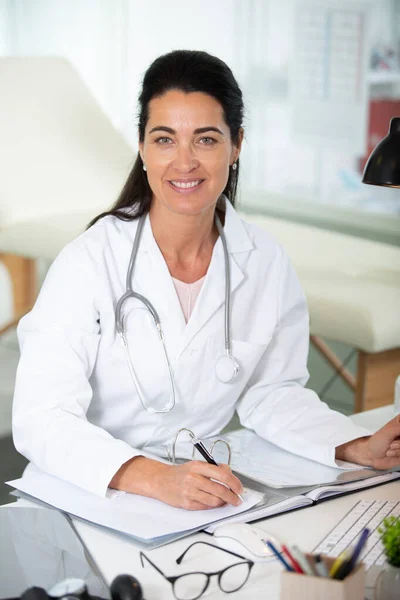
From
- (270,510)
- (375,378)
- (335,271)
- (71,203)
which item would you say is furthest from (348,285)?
(270,510)

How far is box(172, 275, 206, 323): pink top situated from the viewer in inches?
60.7

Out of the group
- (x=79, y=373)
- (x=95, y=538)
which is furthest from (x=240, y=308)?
(x=95, y=538)

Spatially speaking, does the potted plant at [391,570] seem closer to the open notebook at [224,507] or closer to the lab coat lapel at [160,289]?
the open notebook at [224,507]

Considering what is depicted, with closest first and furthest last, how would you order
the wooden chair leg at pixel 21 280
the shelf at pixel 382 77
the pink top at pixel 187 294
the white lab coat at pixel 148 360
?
the white lab coat at pixel 148 360
the pink top at pixel 187 294
the wooden chair leg at pixel 21 280
the shelf at pixel 382 77

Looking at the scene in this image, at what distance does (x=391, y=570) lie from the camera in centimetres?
97

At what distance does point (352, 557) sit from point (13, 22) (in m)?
4.56

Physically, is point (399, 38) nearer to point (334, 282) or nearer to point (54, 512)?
point (334, 282)

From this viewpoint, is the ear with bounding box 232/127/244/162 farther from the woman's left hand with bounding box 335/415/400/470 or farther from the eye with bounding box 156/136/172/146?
the woman's left hand with bounding box 335/415/400/470

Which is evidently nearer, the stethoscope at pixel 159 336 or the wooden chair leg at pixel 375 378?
the stethoscope at pixel 159 336

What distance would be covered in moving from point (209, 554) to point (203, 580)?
62mm

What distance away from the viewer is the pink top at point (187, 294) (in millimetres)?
1542

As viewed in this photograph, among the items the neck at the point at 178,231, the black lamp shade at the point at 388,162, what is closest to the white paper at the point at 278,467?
the neck at the point at 178,231

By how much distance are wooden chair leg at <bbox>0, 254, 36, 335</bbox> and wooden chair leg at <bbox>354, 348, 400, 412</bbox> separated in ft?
4.62

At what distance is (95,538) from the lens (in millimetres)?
1125
